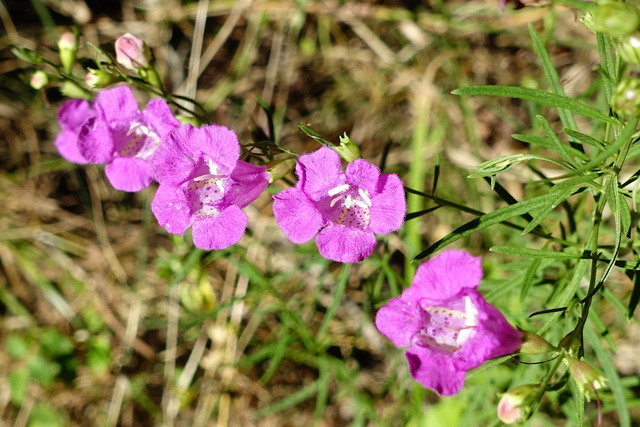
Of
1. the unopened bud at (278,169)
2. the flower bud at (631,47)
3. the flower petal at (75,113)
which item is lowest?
the flower petal at (75,113)

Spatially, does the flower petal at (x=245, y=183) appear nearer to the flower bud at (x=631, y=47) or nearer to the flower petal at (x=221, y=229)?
the flower petal at (x=221, y=229)

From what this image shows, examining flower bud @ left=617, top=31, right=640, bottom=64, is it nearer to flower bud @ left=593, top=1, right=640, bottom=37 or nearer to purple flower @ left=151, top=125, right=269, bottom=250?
flower bud @ left=593, top=1, right=640, bottom=37

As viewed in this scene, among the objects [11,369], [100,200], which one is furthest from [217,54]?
[11,369]

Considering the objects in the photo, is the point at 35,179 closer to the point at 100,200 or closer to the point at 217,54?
the point at 100,200

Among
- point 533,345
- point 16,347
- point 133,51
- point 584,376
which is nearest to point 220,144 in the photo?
point 133,51

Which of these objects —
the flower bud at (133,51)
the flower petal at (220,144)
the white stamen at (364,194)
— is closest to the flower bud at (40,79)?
the flower bud at (133,51)

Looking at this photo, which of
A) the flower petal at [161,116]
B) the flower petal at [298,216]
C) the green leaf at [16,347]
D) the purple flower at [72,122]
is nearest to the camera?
the flower petal at [298,216]

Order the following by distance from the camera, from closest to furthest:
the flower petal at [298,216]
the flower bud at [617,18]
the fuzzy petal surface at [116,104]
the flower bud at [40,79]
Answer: the flower bud at [617,18] → the flower petal at [298,216] → the fuzzy petal surface at [116,104] → the flower bud at [40,79]
